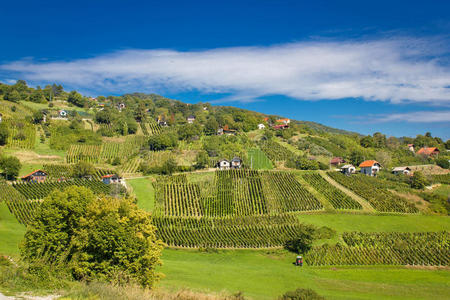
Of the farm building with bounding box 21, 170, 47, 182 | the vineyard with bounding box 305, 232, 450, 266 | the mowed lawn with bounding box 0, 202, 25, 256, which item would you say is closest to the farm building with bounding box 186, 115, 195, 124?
the farm building with bounding box 21, 170, 47, 182

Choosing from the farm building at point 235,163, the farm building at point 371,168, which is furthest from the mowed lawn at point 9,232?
the farm building at point 371,168

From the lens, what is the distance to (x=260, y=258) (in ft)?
130

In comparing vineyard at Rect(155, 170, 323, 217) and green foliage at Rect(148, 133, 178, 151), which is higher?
green foliage at Rect(148, 133, 178, 151)

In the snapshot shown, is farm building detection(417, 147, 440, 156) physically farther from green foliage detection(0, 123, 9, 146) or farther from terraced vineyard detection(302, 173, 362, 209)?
green foliage detection(0, 123, 9, 146)

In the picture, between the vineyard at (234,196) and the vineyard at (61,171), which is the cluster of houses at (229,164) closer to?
the vineyard at (234,196)

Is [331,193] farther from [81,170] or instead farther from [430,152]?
[430,152]

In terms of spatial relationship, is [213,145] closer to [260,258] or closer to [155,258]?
[260,258]

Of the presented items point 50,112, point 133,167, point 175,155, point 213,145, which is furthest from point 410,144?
point 50,112

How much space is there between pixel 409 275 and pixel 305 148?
64375mm

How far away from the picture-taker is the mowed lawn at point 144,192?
178 ft

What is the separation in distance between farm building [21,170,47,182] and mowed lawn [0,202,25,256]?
51.3 feet

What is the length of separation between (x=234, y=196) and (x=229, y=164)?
20350mm

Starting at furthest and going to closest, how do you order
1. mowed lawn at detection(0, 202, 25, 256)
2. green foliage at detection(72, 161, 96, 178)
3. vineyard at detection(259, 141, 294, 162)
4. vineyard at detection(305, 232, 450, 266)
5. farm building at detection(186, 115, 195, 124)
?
farm building at detection(186, 115, 195, 124) → vineyard at detection(259, 141, 294, 162) → green foliage at detection(72, 161, 96, 178) → vineyard at detection(305, 232, 450, 266) → mowed lawn at detection(0, 202, 25, 256)

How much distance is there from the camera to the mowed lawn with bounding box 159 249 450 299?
28.3m
